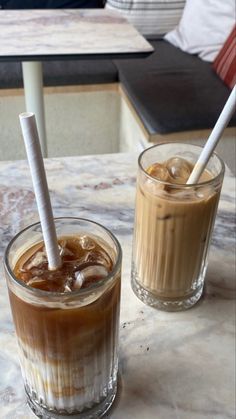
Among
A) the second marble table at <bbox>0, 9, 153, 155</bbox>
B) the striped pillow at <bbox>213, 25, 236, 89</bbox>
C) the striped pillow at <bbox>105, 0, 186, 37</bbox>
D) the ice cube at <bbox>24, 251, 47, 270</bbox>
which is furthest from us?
the striped pillow at <bbox>105, 0, 186, 37</bbox>

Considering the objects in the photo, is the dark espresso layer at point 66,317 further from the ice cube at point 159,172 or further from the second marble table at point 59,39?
the second marble table at point 59,39

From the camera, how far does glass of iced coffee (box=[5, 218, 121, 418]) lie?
416 mm

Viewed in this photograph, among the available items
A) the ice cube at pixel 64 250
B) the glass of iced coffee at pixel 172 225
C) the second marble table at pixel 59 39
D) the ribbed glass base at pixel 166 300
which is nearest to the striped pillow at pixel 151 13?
the second marble table at pixel 59 39

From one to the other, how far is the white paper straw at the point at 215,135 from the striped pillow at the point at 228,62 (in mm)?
1340

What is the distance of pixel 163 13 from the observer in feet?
7.29

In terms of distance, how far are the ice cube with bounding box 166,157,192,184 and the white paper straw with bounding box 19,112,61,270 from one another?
8.0 inches

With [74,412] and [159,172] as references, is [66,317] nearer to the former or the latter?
[74,412]

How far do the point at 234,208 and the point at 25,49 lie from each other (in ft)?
2.89

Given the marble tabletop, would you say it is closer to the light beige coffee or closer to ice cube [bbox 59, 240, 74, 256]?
the light beige coffee

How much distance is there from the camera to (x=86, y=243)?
1.61ft

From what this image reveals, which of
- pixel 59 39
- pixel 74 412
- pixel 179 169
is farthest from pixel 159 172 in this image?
pixel 59 39

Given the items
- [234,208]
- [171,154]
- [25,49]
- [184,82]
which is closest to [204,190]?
[171,154]

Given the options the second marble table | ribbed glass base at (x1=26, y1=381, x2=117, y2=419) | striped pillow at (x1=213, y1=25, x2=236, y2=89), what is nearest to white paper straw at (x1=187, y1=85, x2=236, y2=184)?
ribbed glass base at (x1=26, y1=381, x2=117, y2=419)

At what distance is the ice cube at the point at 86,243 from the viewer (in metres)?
0.49
